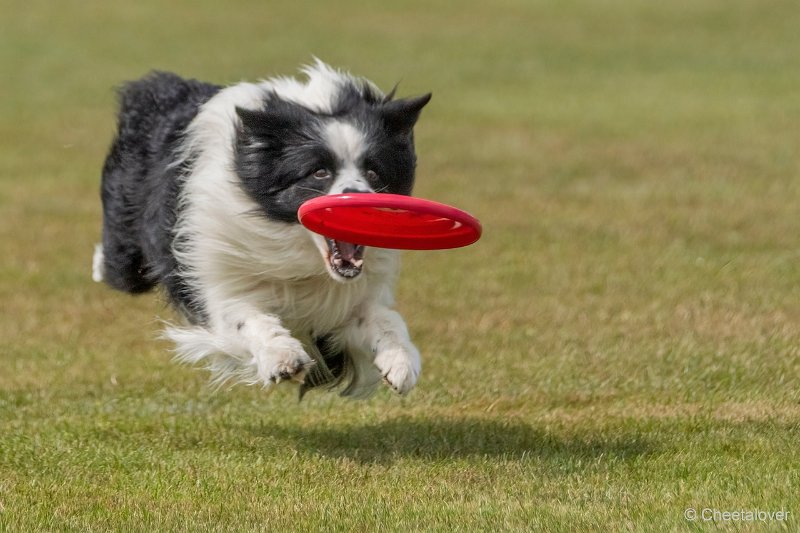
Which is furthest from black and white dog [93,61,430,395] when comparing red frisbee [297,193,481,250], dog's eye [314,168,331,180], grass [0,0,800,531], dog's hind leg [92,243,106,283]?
dog's hind leg [92,243,106,283]

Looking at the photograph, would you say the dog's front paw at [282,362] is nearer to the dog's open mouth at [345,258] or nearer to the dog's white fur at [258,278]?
the dog's white fur at [258,278]

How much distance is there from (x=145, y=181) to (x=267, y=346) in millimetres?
1690

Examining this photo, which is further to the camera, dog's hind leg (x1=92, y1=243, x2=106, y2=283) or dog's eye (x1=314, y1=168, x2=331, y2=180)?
dog's hind leg (x1=92, y1=243, x2=106, y2=283)

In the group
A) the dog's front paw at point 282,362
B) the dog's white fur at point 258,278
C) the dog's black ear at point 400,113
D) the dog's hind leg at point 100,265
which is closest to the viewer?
the dog's front paw at point 282,362

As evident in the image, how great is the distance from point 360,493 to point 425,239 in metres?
1.27

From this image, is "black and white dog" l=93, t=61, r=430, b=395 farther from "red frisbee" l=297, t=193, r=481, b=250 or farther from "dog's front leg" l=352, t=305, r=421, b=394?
"red frisbee" l=297, t=193, r=481, b=250

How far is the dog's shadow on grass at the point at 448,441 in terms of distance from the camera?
21.5 feet

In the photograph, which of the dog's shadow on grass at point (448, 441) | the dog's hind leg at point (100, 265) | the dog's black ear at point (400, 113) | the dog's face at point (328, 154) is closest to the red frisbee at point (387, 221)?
the dog's face at point (328, 154)

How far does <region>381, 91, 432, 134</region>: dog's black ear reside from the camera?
6.46 metres

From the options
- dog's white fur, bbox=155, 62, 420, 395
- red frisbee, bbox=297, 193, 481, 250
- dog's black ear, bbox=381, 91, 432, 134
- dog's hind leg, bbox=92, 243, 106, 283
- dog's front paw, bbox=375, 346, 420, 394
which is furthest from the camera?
dog's hind leg, bbox=92, 243, 106, 283

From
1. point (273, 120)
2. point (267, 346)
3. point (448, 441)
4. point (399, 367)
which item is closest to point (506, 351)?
point (448, 441)

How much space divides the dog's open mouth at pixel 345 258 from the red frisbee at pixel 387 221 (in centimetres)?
22

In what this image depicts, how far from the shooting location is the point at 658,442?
21.7 feet

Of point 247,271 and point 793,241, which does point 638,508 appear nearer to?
point 247,271
